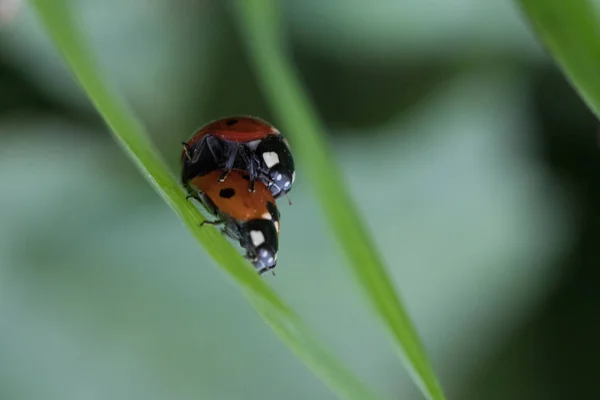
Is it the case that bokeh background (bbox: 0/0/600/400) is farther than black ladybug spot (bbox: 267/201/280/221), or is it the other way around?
bokeh background (bbox: 0/0/600/400)

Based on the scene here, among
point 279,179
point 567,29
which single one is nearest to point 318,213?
point 279,179

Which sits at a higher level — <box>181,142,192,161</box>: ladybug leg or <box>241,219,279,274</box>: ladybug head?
<box>181,142,192,161</box>: ladybug leg

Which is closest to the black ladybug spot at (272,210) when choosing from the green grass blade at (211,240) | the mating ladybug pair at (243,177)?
the mating ladybug pair at (243,177)

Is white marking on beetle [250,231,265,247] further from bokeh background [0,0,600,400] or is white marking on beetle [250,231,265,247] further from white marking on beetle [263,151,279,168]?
bokeh background [0,0,600,400]

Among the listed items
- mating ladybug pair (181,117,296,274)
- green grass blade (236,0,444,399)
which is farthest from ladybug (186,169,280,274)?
green grass blade (236,0,444,399)

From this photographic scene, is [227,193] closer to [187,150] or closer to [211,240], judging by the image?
[187,150]

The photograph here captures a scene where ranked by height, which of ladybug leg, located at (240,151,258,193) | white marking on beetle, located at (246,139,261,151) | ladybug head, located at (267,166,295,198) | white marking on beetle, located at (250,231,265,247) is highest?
white marking on beetle, located at (246,139,261,151)

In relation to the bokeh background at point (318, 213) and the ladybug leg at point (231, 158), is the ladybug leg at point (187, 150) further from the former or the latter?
the bokeh background at point (318, 213)
